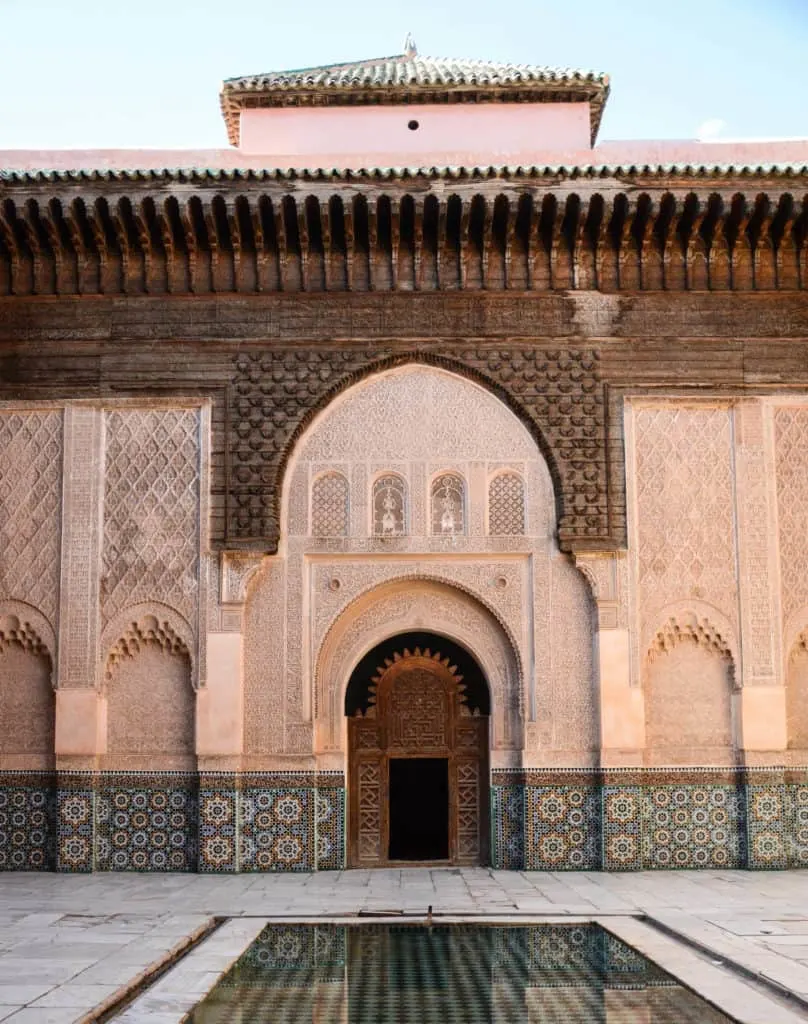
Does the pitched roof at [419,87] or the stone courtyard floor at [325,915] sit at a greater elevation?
the pitched roof at [419,87]

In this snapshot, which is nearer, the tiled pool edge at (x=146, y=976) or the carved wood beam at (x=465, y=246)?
the tiled pool edge at (x=146, y=976)

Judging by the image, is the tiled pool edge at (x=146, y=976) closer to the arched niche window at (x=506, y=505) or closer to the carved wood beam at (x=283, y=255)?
the arched niche window at (x=506, y=505)

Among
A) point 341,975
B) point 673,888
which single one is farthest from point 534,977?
point 673,888

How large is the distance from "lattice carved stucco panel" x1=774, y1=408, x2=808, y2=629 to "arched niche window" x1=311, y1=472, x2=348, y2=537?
2584 millimetres

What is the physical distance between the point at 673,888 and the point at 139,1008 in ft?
11.3

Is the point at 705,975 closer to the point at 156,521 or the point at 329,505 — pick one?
the point at 329,505

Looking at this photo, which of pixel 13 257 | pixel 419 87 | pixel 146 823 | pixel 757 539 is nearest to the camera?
pixel 146 823

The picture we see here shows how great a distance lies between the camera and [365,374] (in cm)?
792

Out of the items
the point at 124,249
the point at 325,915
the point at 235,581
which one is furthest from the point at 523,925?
the point at 124,249

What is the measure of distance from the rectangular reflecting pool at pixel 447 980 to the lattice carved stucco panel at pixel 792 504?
291cm

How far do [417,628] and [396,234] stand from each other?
2344 millimetres

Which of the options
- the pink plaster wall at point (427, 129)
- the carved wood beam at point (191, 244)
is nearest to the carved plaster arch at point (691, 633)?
the carved wood beam at point (191, 244)

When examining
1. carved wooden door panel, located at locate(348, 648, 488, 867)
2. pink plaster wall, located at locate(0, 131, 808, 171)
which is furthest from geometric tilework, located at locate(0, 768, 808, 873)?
pink plaster wall, located at locate(0, 131, 808, 171)

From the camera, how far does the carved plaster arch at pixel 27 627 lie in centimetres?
768
